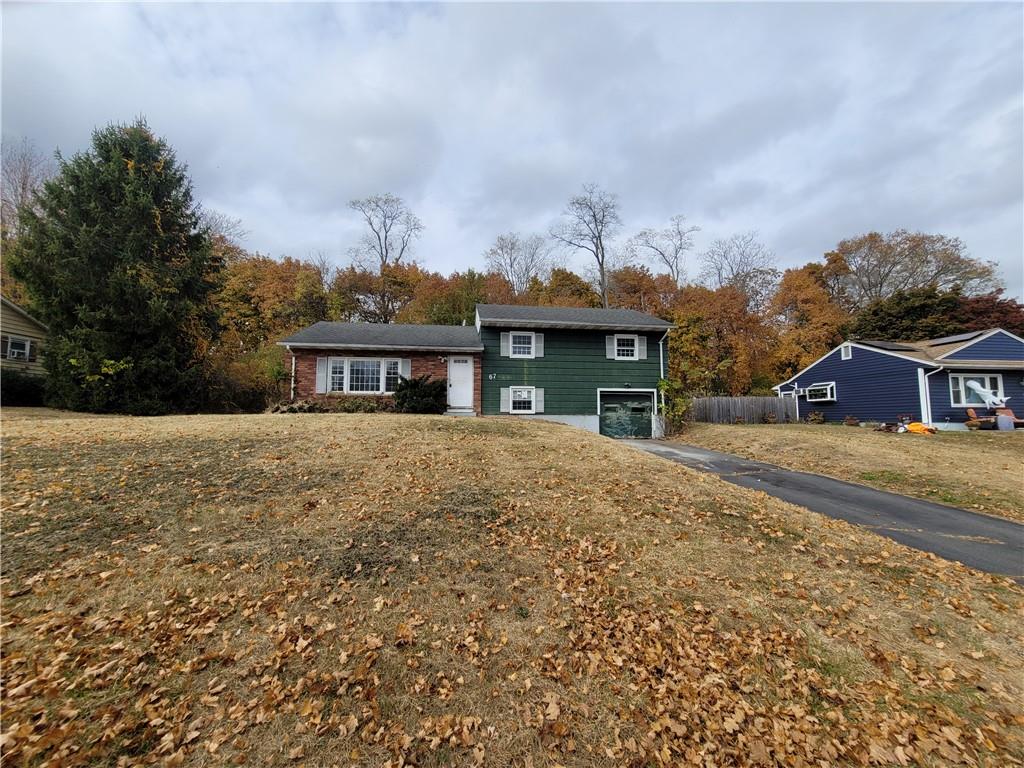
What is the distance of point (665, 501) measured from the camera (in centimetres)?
710

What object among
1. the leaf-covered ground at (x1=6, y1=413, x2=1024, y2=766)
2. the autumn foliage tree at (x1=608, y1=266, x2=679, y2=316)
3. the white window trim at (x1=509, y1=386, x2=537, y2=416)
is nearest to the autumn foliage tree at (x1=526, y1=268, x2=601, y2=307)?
the autumn foliage tree at (x1=608, y1=266, x2=679, y2=316)

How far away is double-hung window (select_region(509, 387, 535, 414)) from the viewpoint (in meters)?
19.0

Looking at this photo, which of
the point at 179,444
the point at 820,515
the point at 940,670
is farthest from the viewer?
the point at 179,444

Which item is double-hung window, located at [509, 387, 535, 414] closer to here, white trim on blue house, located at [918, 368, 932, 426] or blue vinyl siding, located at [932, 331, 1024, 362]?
white trim on blue house, located at [918, 368, 932, 426]

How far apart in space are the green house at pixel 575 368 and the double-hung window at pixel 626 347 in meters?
0.05

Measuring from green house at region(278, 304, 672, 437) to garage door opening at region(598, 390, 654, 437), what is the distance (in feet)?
0.15

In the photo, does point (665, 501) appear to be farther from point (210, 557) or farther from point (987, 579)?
point (210, 557)

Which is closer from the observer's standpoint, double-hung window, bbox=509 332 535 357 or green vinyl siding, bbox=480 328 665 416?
green vinyl siding, bbox=480 328 665 416

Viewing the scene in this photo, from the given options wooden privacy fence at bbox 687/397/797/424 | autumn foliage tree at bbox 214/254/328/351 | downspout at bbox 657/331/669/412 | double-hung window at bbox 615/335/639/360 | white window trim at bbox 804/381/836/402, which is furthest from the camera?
autumn foliage tree at bbox 214/254/328/351

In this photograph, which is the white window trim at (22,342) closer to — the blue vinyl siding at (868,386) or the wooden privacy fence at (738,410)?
the wooden privacy fence at (738,410)

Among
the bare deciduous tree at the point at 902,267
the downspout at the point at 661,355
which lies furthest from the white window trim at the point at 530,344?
the bare deciduous tree at the point at 902,267

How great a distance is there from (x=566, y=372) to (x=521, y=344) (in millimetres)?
2347

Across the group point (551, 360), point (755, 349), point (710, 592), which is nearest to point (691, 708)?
point (710, 592)

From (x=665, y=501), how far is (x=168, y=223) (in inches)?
903
